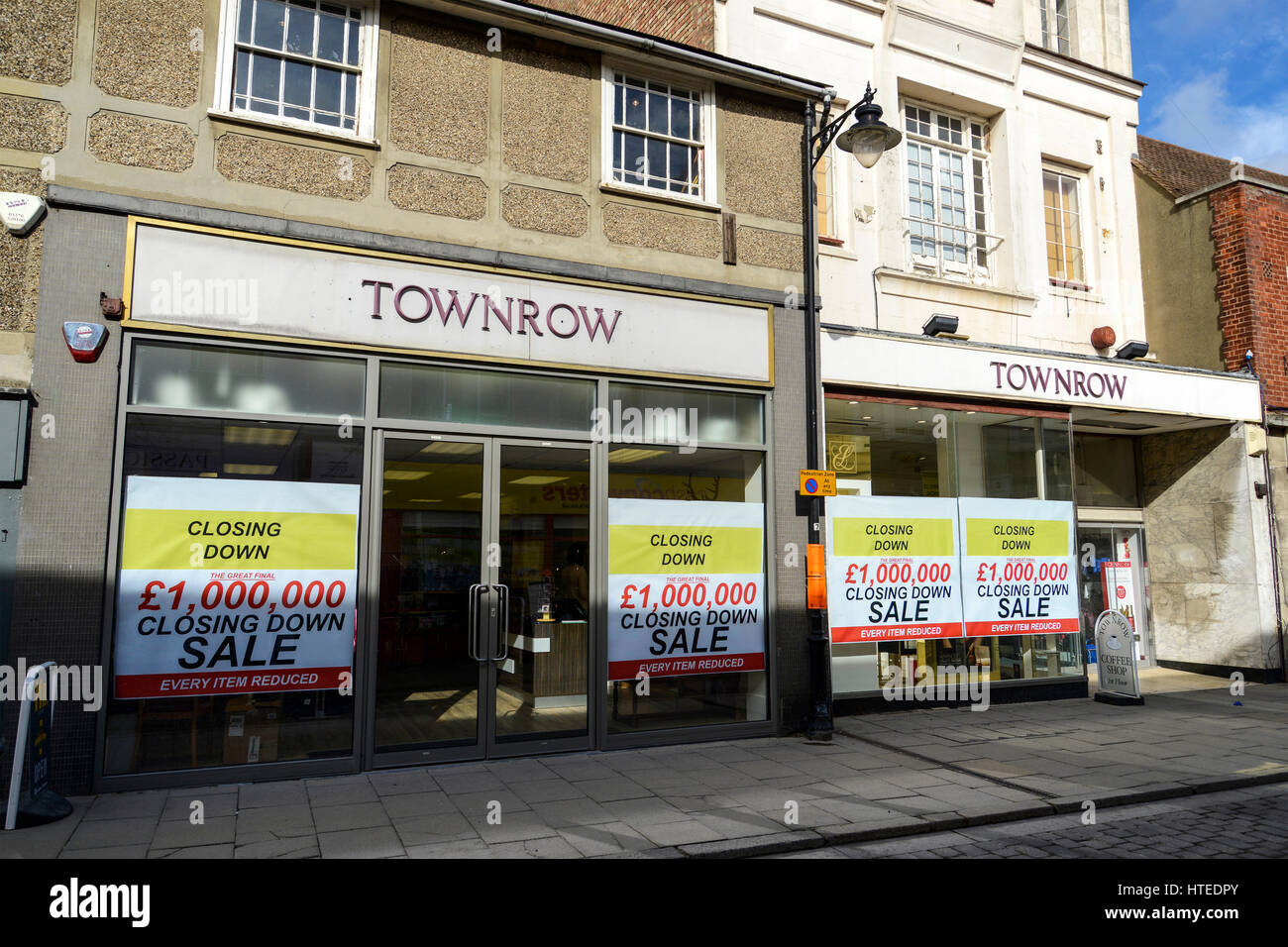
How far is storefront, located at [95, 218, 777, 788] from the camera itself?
6.81 m

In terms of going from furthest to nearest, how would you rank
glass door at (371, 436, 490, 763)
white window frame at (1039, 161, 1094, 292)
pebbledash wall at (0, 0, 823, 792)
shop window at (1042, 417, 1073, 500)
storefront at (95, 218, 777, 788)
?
white window frame at (1039, 161, 1094, 292)
shop window at (1042, 417, 1073, 500)
glass door at (371, 436, 490, 763)
storefront at (95, 218, 777, 788)
pebbledash wall at (0, 0, 823, 792)

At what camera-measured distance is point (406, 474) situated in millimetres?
7672

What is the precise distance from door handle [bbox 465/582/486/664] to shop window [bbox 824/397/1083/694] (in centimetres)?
432

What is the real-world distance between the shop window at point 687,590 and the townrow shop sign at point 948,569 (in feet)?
4.34

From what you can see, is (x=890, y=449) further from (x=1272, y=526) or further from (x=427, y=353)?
(x=1272, y=526)

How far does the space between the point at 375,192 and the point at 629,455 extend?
336 centimetres

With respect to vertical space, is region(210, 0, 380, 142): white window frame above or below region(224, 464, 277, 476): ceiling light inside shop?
above

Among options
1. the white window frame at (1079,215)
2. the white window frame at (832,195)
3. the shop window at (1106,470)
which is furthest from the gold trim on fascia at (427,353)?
the shop window at (1106,470)

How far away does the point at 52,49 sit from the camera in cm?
679

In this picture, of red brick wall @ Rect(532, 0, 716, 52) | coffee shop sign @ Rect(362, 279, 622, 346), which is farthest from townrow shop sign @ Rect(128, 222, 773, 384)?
red brick wall @ Rect(532, 0, 716, 52)

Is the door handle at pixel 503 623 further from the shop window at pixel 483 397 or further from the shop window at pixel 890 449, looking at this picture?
the shop window at pixel 890 449

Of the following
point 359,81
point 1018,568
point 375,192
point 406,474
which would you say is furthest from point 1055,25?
point 406,474

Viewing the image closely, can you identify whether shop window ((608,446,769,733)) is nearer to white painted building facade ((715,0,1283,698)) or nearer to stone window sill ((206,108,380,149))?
white painted building facade ((715,0,1283,698))

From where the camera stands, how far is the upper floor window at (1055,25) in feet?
44.6
